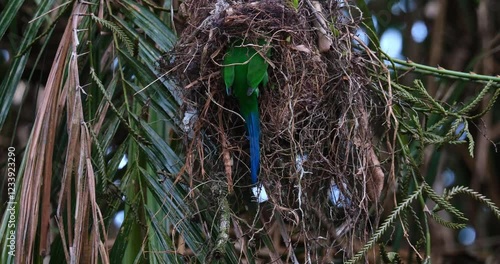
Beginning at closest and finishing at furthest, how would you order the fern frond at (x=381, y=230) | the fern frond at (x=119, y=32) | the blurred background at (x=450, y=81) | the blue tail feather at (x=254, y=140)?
the fern frond at (x=381, y=230), the blue tail feather at (x=254, y=140), the fern frond at (x=119, y=32), the blurred background at (x=450, y=81)

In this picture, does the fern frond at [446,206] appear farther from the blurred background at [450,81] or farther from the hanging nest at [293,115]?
the blurred background at [450,81]

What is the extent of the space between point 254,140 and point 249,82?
0.66ft

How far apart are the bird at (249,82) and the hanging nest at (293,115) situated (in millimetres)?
41

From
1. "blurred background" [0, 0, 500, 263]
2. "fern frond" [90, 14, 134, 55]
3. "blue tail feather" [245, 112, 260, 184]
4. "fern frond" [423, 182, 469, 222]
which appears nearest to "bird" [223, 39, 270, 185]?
"blue tail feather" [245, 112, 260, 184]

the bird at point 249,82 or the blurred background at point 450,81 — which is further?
the blurred background at point 450,81

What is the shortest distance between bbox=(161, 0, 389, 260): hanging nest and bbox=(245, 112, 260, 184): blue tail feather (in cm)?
5

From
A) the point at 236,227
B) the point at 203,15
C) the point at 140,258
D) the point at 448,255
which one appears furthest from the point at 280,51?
the point at 448,255

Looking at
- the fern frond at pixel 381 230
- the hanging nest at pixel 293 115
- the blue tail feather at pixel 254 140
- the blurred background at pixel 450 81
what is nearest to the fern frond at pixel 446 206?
the fern frond at pixel 381 230

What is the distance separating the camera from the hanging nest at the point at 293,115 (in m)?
2.60

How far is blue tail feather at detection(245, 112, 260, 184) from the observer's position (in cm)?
252

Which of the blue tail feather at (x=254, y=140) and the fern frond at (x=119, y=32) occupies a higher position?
the fern frond at (x=119, y=32)

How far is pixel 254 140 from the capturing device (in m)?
2.55

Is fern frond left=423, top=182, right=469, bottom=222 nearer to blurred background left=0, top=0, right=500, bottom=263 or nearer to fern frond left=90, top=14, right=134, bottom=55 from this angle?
fern frond left=90, top=14, right=134, bottom=55

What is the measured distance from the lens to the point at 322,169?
267 cm
